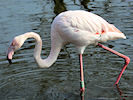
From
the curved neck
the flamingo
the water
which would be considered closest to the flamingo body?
the flamingo

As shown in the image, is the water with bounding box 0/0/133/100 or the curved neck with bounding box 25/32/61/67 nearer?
the curved neck with bounding box 25/32/61/67

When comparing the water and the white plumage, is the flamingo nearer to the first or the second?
the white plumage

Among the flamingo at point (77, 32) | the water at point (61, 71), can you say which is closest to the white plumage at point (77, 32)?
the flamingo at point (77, 32)

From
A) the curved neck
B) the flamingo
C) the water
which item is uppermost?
the flamingo

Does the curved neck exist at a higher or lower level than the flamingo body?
lower

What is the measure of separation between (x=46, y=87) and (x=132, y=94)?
1966 millimetres

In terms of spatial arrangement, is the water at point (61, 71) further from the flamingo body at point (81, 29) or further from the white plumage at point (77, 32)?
the flamingo body at point (81, 29)

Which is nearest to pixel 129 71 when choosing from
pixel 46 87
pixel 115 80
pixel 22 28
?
pixel 115 80

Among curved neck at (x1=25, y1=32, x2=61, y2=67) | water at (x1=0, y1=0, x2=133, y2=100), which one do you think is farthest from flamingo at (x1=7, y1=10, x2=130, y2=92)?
water at (x1=0, y1=0, x2=133, y2=100)

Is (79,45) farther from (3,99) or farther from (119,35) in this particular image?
(3,99)

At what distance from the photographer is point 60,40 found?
707cm

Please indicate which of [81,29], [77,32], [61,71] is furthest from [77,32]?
[61,71]

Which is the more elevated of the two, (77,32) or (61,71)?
(77,32)

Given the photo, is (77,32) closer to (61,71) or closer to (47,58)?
(47,58)
